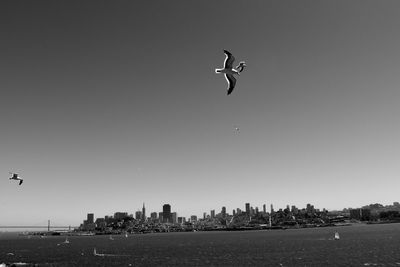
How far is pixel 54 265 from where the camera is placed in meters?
113

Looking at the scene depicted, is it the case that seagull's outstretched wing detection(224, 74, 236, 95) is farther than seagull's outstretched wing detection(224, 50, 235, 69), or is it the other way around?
seagull's outstretched wing detection(224, 50, 235, 69)

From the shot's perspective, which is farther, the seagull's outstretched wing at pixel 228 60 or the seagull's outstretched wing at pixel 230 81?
the seagull's outstretched wing at pixel 228 60

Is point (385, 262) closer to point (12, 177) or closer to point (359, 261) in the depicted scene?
point (359, 261)

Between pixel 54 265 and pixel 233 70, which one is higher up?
pixel 233 70

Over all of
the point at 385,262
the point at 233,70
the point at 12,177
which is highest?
the point at 233,70

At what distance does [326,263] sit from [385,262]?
1360 cm

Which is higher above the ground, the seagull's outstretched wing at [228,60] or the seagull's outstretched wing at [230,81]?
the seagull's outstretched wing at [228,60]

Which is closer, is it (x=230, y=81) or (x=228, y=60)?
(x=230, y=81)

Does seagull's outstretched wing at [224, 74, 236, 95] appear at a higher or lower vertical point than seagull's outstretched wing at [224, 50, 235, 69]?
lower

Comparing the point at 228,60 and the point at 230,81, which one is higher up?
the point at 228,60

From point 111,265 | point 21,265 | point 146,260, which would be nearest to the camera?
point 21,265

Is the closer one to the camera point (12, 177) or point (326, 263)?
point (12, 177)

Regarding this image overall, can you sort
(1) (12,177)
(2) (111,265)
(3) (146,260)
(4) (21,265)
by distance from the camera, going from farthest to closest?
(3) (146,260) < (2) (111,265) < (4) (21,265) < (1) (12,177)

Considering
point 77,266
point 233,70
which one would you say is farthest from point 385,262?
point 233,70
